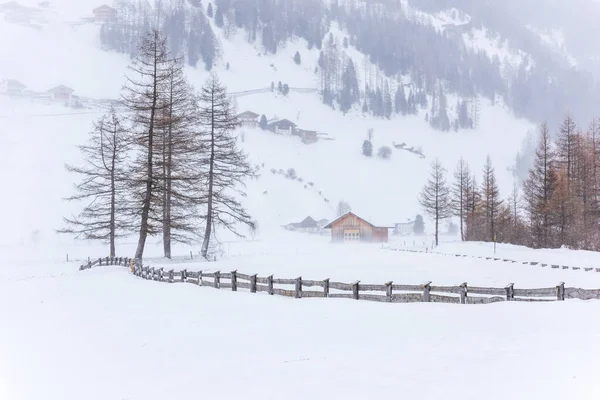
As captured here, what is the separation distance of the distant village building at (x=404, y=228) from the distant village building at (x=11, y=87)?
111 meters

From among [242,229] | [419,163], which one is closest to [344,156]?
[419,163]

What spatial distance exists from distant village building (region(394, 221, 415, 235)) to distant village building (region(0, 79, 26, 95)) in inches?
4351

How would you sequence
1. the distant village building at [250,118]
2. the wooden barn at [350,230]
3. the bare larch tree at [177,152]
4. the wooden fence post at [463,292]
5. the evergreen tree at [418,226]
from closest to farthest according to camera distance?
the wooden fence post at [463,292]
the bare larch tree at [177,152]
the wooden barn at [350,230]
the evergreen tree at [418,226]
the distant village building at [250,118]

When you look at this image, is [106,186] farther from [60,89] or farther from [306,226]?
[60,89]

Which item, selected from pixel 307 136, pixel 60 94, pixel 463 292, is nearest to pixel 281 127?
pixel 307 136

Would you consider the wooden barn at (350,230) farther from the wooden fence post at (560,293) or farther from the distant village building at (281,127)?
the distant village building at (281,127)

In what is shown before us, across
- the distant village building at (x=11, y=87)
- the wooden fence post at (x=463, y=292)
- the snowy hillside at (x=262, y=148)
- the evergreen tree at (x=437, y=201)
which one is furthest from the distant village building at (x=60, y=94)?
the wooden fence post at (x=463, y=292)

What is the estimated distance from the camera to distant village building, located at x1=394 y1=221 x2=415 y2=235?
402 feet

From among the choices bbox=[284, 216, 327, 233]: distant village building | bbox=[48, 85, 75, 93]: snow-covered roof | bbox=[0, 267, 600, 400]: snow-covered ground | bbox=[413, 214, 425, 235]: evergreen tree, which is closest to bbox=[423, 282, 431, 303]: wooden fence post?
bbox=[0, 267, 600, 400]: snow-covered ground

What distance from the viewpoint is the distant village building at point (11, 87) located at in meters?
141

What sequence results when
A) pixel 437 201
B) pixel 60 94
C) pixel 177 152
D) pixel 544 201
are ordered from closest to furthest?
1. pixel 177 152
2. pixel 544 201
3. pixel 437 201
4. pixel 60 94

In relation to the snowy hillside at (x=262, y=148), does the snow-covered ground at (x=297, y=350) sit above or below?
below

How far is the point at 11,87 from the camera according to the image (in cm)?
14112

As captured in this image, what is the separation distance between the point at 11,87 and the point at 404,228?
114 m
